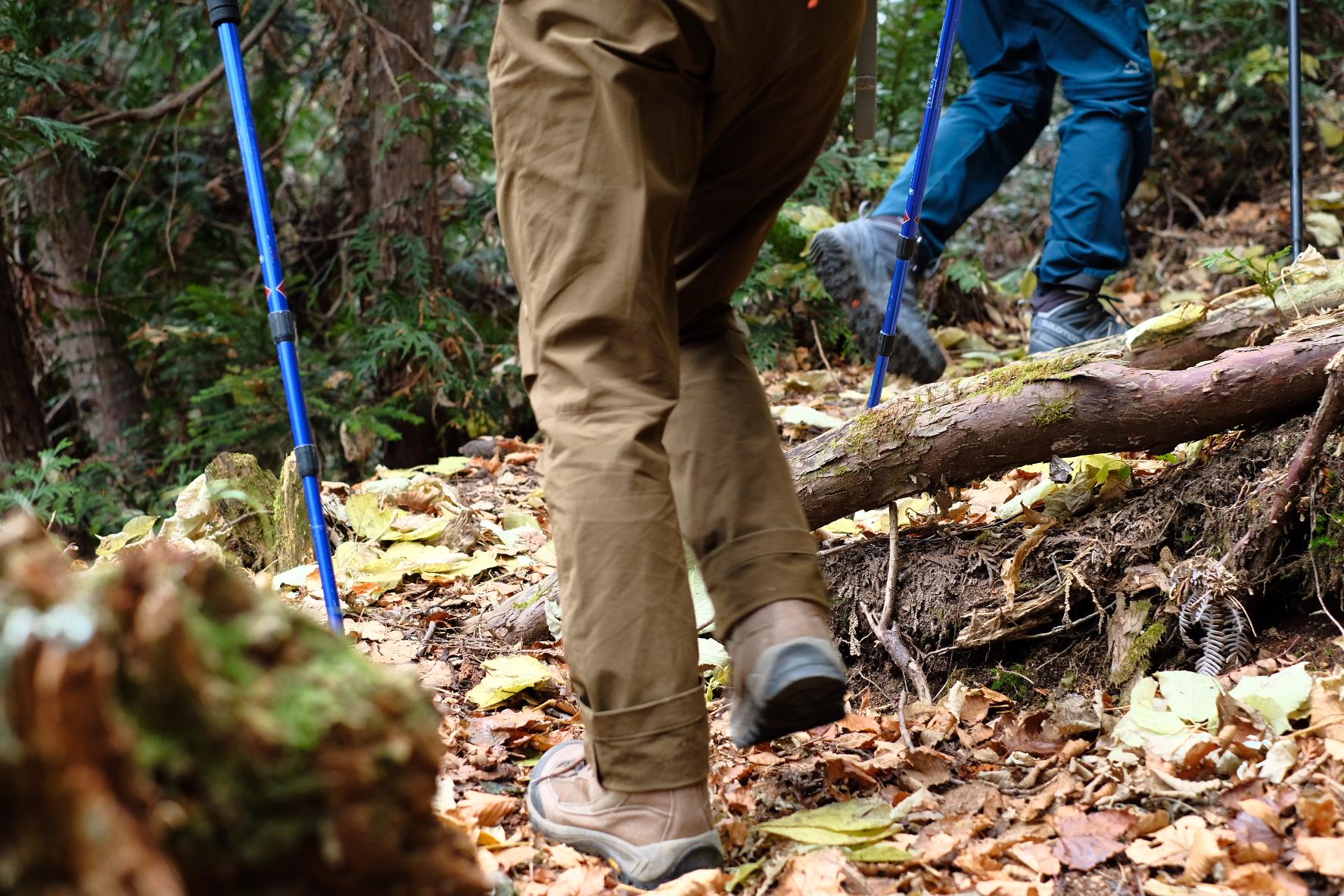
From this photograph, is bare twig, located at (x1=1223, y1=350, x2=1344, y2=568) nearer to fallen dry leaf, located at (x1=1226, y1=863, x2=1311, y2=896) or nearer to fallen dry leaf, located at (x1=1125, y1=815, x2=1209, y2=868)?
fallen dry leaf, located at (x1=1125, y1=815, x2=1209, y2=868)

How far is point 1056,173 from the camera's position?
Answer: 3.75 metres

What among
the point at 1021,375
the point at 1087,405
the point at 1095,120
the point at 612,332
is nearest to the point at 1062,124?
the point at 1095,120

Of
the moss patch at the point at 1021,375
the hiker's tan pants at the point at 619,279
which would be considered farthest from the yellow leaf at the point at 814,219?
the hiker's tan pants at the point at 619,279

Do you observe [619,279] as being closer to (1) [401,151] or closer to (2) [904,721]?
(2) [904,721]

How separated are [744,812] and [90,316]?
5269mm

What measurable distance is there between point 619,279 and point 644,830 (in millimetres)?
877

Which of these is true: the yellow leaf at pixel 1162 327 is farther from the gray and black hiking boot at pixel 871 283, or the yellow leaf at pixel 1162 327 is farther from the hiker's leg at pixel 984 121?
the hiker's leg at pixel 984 121

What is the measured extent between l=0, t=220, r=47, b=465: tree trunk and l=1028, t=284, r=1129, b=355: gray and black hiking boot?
4846 millimetres

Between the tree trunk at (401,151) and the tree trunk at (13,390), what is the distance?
1846mm

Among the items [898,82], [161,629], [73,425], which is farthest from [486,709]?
[73,425]

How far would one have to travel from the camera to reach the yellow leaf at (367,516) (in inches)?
144

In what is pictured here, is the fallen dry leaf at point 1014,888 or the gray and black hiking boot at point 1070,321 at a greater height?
the gray and black hiking boot at point 1070,321

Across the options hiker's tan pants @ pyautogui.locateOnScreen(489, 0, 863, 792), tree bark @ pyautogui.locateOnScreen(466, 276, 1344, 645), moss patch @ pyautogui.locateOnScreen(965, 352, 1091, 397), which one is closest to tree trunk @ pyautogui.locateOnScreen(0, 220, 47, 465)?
tree bark @ pyautogui.locateOnScreen(466, 276, 1344, 645)

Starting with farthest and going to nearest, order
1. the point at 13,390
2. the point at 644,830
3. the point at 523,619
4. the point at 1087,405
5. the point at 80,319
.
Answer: the point at 80,319 → the point at 13,390 → the point at 523,619 → the point at 1087,405 → the point at 644,830
